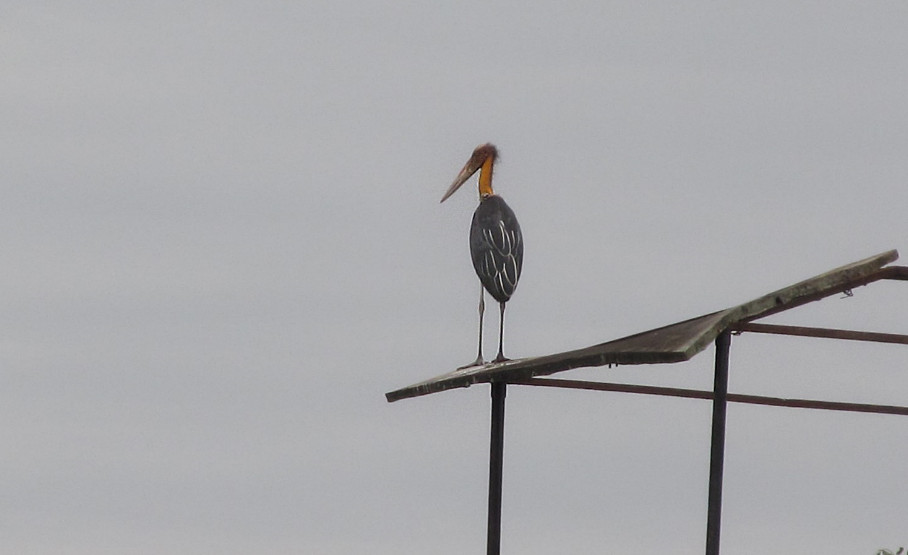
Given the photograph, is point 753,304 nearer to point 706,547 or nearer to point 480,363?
point 706,547

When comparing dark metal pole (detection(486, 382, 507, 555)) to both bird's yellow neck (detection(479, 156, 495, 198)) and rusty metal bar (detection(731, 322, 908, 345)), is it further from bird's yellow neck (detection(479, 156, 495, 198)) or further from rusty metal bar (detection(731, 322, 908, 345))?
bird's yellow neck (detection(479, 156, 495, 198))

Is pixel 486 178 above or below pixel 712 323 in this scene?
above

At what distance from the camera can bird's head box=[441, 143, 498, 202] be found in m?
21.7

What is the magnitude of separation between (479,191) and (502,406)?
234 inches

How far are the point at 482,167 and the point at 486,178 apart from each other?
25 cm

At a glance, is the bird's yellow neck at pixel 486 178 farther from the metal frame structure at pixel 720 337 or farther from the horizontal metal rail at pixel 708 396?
the metal frame structure at pixel 720 337

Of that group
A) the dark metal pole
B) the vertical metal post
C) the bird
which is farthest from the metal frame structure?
the bird

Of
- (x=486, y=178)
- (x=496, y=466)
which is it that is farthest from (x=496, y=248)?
(x=496, y=466)

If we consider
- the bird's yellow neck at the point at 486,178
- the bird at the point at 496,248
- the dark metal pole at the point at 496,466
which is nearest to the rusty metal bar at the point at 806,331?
the dark metal pole at the point at 496,466

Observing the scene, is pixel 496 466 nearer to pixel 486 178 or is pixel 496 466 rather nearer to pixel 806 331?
pixel 806 331

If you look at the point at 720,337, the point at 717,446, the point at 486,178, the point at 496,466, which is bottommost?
the point at 496,466

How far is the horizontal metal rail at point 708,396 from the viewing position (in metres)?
13.3

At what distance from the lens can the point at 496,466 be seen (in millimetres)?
15977

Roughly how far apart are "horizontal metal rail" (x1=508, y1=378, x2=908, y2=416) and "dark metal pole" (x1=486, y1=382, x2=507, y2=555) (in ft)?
1.08
